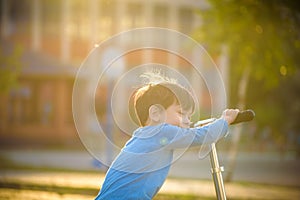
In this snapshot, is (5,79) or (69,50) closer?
(5,79)

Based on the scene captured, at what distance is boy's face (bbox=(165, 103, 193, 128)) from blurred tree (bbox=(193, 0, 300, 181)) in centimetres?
1105

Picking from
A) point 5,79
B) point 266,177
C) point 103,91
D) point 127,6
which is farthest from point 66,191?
point 127,6

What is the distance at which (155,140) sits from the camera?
4.55 metres

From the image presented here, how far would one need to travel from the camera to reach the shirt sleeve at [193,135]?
4.41 m

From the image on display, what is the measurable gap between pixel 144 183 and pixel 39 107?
1274 inches

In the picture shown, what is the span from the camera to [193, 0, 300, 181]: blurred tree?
51.2ft

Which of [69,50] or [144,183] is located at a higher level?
[69,50]

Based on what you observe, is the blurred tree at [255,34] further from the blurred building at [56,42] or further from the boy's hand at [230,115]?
the blurred building at [56,42]

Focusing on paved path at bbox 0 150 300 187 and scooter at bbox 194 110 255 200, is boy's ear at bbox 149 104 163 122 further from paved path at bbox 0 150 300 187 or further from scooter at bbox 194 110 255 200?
paved path at bbox 0 150 300 187

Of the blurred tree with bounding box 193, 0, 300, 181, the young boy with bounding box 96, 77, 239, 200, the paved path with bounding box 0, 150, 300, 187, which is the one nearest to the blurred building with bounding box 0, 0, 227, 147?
the paved path with bounding box 0, 150, 300, 187

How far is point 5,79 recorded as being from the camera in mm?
26125

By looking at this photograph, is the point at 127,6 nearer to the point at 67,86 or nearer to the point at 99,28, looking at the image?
the point at 99,28

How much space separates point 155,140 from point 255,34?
11909 millimetres

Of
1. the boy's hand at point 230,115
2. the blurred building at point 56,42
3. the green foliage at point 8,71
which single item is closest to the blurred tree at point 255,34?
the green foliage at point 8,71
